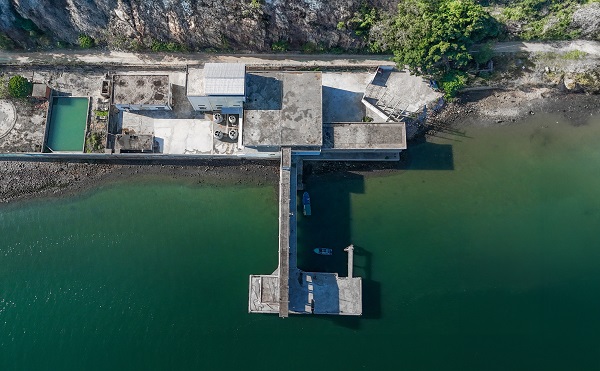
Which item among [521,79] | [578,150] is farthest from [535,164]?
[521,79]

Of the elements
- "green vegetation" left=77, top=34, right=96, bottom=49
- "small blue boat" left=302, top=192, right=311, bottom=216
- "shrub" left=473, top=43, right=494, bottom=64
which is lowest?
"small blue boat" left=302, top=192, right=311, bottom=216

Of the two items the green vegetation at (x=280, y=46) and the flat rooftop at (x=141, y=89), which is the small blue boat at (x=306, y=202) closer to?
the green vegetation at (x=280, y=46)

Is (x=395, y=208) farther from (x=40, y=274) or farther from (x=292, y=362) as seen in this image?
(x=40, y=274)

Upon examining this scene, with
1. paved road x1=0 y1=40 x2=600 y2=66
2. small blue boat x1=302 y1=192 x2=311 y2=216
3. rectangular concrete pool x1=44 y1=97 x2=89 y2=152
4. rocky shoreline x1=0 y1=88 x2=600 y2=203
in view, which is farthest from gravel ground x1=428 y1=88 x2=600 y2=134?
rectangular concrete pool x1=44 y1=97 x2=89 y2=152

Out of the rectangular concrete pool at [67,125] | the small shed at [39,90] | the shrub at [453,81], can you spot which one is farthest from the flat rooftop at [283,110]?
the small shed at [39,90]

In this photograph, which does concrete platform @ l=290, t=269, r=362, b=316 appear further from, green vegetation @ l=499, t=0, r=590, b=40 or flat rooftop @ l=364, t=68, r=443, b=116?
green vegetation @ l=499, t=0, r=590, b=40

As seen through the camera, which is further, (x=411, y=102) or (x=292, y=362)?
(x=411, y=102)
